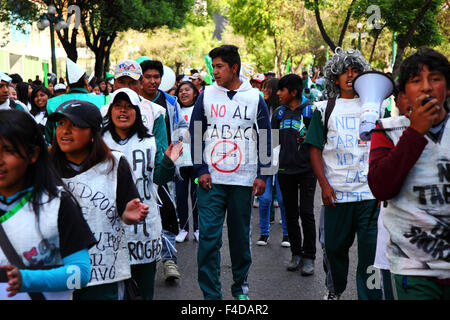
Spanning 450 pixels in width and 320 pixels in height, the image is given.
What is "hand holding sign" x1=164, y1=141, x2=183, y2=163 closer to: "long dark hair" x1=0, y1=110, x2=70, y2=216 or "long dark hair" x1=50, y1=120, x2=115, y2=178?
"long dark hair" x1=50, y1=120, x2=115, y2=178

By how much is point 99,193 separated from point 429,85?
1.80 metres

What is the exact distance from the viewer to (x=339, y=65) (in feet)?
16.4

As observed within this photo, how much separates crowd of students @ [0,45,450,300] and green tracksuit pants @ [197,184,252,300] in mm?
11

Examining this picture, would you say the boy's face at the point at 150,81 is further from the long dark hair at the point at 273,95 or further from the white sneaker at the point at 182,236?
the long dark hair at the point at 273,95

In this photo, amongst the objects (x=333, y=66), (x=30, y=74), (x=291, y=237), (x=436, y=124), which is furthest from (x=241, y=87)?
(x=30, y=74)

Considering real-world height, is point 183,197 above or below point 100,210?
below

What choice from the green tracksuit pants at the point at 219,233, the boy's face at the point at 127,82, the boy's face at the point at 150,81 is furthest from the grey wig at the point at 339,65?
the boy's face at the point at 150,81

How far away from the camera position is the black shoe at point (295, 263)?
21.5 ft

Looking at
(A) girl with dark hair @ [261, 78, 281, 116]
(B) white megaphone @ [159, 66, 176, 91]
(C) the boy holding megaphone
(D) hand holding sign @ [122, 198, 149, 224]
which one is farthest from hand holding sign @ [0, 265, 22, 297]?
(A) girl with dark hair @ [261, 78, 281, 116]

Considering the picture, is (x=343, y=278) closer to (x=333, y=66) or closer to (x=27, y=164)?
(x=333, y=66)

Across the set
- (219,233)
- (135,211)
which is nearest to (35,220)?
(135,211)

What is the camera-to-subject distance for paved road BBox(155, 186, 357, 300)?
570 centimetres

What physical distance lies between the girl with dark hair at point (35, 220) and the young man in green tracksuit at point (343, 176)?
8.61 ft

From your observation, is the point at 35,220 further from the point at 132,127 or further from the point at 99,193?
the point at 132,127
